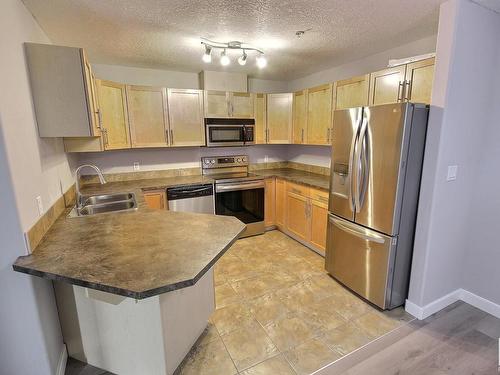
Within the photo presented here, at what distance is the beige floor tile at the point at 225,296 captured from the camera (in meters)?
2.37

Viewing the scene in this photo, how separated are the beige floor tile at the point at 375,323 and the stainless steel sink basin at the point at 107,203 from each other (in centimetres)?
226

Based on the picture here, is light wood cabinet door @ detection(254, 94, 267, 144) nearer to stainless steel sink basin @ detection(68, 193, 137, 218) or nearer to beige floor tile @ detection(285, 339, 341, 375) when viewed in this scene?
stainless steel sink basin @ detection(68, 193, 137, 218)

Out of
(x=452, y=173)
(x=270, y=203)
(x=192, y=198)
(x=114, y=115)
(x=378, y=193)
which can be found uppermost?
(x=114, y=115)

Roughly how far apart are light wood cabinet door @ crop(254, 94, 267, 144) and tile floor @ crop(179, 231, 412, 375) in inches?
75.4

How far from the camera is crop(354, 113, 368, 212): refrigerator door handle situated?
7.16 feet

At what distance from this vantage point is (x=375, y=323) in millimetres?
2105

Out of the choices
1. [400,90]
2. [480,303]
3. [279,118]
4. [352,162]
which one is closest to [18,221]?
[352,162]

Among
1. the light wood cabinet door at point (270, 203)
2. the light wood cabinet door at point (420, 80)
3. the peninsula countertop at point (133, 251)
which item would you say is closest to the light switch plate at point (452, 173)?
the light wood cabinet door at point (420, 80)

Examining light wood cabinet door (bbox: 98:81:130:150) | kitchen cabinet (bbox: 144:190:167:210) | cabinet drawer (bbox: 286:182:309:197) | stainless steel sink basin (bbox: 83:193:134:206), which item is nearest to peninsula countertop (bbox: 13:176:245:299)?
stainless steel sink basin (bbox: 83:193:134:206)

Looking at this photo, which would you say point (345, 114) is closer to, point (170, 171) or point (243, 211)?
point (243, 211)

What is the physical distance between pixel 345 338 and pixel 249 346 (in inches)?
29.2

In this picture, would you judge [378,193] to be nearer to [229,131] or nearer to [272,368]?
[272,368]

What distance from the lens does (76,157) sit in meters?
3.19

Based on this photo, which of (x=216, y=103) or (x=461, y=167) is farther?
(x=216, y=103)
